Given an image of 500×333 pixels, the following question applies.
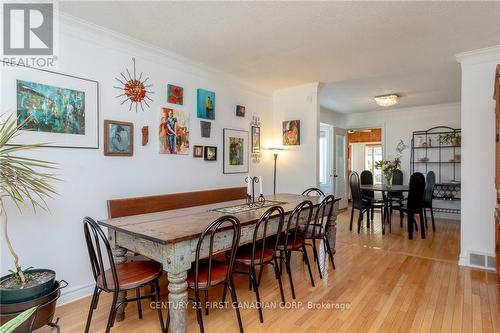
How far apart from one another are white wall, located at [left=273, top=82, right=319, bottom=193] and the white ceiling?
1.74ft

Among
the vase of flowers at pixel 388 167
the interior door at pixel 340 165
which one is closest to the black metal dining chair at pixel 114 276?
the vase of flowers at pixel 388 167

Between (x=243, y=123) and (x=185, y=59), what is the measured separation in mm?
1323

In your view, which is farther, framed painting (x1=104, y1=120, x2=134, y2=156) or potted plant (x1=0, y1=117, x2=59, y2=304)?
framed painting (x1=104, y1=120, x2=134, y2=156)

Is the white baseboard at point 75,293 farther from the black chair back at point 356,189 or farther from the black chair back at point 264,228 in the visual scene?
the black chair back at point 356,189

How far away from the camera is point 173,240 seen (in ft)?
5.48

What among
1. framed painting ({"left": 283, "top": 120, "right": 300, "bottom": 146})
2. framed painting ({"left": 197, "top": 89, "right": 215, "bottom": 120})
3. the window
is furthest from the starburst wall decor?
the window

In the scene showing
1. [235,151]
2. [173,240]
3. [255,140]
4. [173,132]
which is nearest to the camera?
[173,240]

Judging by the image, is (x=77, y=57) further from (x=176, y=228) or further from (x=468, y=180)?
(x=468, y=180)

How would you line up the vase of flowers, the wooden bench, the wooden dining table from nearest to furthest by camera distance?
the wooden dining table → the wooden bench → the vase of flowers

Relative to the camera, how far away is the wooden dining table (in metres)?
1.73

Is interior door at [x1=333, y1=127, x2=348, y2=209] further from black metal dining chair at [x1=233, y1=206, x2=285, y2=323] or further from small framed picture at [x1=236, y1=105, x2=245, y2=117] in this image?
black metal dining chair at [x1=233, y1=206, x2=285, y2=323]

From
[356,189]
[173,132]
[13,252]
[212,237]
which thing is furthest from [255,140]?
[13,252]

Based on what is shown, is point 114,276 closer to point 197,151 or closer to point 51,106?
point 51,106

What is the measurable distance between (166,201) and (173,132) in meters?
0.83
